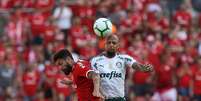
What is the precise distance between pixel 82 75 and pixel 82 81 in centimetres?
16

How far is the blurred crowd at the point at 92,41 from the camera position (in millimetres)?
20188

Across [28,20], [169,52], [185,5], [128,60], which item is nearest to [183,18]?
[185,5]

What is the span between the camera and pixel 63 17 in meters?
23.2

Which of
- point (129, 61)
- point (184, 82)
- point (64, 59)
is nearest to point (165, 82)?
point (184, 82)

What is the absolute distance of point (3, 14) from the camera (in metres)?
23.9

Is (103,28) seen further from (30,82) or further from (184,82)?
(30,82)

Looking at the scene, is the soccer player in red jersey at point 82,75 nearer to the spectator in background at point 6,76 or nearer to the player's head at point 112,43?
the player's head at point 112,43

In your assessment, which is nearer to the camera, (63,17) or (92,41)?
(92,41)

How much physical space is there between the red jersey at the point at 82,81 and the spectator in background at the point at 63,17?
1101 centimetres

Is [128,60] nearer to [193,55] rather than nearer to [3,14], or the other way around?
[193,55]

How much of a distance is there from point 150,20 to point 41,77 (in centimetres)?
428

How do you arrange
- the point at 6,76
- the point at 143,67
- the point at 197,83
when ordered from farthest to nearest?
the point at 6,76 → the point at 197,83 → the point at 143,67

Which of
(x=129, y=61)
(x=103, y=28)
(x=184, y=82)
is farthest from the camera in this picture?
(x=184, y=82)

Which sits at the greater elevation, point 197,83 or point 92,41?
point 92,41
